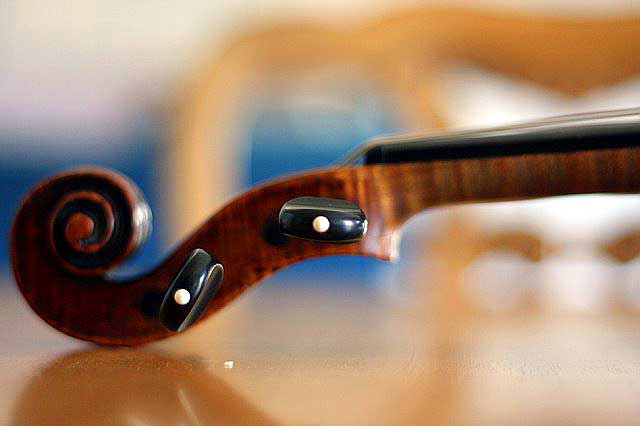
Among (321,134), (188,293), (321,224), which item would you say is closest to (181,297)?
(188,293)

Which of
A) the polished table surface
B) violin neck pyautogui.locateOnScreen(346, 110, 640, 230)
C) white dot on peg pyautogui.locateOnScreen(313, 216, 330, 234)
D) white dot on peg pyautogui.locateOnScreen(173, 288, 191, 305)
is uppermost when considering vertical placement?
violin neck pyautogui.locateOnScreen(346, 110, 640, 230)

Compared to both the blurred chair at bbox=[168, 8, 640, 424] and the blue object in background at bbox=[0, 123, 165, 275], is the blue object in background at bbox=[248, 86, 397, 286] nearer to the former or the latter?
the blurred chair at bbox=[168, 8, 640, 424]

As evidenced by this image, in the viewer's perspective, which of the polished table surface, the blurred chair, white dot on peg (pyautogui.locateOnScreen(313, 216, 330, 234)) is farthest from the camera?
the blurred chair

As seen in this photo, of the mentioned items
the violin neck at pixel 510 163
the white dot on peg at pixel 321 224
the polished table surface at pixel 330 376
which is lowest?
the polished table surface at pixel 330 376

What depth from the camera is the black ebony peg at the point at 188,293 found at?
44 centimetres

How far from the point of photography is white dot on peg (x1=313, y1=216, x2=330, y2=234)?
42 cm

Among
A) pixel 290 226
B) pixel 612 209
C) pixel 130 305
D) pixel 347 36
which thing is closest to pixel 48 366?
pixel 130 305

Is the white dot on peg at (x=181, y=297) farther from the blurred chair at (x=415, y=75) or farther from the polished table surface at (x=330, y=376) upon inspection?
the blurred chair at (x=415, y=75)

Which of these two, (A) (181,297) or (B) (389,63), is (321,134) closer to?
(B) (389,63)

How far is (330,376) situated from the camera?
40 cm

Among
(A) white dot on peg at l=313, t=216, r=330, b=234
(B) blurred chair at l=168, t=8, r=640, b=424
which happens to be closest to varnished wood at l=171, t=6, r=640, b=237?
(B) blurred chair at l=168, t=8, r=640, b=424

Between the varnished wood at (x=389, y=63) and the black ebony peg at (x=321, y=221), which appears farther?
the varnished wood at (x=389, y=63)

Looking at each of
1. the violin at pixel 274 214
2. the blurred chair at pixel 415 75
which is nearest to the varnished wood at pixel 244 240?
the violin at pixel 274 214

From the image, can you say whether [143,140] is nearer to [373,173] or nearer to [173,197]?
[173,197]
